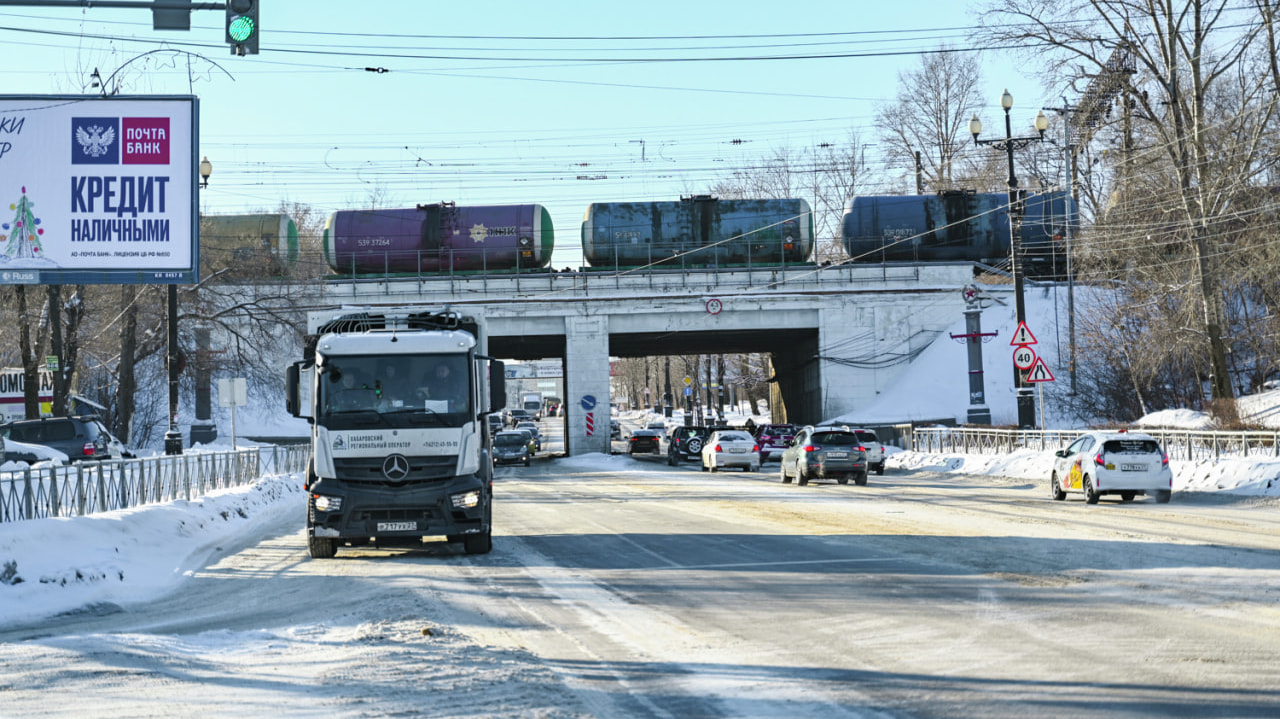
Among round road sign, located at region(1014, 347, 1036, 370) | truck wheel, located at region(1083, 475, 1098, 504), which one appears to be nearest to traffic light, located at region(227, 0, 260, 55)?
truck wheel, located at region(1083, 475, 1098, 504)

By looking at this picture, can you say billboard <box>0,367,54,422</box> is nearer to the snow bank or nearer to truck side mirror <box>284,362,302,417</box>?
the snow bank

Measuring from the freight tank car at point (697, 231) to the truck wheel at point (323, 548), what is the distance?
43371mm

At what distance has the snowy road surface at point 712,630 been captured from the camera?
23.7 ft

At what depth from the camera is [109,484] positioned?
65.7 ft

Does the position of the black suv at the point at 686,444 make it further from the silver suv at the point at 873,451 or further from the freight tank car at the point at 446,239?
the silver suv at the point at 873,451

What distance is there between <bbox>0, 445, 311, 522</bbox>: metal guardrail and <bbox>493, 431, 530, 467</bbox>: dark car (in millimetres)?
26036

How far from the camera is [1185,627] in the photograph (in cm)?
900

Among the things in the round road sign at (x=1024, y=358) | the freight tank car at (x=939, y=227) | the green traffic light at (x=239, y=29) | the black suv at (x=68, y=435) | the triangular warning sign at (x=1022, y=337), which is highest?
the freight tank car at (x=939, y=227)

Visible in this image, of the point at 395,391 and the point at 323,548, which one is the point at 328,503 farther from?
the point at 395,391

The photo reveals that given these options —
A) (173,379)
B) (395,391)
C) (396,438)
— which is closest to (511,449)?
(173,379)

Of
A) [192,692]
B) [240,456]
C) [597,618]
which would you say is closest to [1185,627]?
[597,618]

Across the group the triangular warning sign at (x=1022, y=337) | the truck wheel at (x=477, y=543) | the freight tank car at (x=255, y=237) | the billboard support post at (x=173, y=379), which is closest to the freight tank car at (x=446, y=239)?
the freight tank car at (x=255, y=237)

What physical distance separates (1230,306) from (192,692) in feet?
159

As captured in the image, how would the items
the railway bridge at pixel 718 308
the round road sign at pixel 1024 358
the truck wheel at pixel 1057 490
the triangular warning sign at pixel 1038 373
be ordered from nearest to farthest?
the truck wheel at pixel 1057 490 < the round road sign at pixel 1024 358 < the triangular warning sign at pixel 1038 373 < the railway bridge at pixel 718 308
